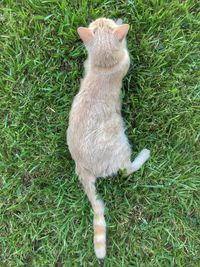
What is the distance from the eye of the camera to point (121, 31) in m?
2.57

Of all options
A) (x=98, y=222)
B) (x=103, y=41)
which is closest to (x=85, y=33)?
(x=103, y=41)

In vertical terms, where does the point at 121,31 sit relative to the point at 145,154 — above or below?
above

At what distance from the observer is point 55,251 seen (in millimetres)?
3203

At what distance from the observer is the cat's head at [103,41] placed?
8.57 feet

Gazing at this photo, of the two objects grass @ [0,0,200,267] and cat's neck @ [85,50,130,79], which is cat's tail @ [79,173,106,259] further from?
cat's neck @ [85,50,130,79]

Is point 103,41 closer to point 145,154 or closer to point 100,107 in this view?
point 100,107

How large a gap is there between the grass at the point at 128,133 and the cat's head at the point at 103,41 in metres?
0.38

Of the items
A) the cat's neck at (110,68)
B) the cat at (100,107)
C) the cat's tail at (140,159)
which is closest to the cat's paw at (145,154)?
the cat's tail at (140,159)

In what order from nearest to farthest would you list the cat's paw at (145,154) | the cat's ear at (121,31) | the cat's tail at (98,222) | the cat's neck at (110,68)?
the cat's ear at (121,31) < the cat's neck at (110,68) < the cat's tail at (98,222) < the cat's paw at (145,154)

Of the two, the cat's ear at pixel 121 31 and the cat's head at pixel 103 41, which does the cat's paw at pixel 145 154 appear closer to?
the cat's head at pixel 103 41

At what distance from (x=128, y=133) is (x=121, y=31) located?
2.77 ft

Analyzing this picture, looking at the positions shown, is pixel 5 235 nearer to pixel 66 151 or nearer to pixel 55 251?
pixel 55 251

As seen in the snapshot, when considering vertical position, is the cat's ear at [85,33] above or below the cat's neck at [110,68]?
above

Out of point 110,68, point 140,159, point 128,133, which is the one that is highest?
point 110,68
